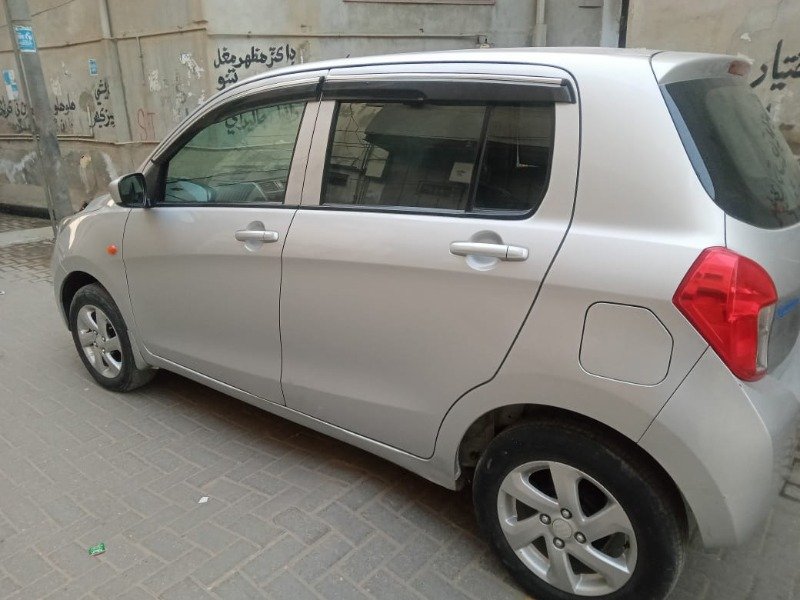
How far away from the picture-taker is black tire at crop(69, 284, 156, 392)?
11.8 feet

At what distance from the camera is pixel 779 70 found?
624 cm

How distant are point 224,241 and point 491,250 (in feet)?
4.50

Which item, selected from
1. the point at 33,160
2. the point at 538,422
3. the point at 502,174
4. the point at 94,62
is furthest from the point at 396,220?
the point at 33,160

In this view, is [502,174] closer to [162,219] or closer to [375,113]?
[375,113]

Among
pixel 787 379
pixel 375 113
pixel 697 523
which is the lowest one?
pixel 697 523

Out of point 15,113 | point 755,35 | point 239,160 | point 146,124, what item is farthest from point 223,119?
point 15,113

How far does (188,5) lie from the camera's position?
8.06 metres

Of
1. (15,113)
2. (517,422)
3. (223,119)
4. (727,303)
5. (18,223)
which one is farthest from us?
(15,113)

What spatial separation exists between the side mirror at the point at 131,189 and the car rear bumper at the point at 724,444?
2684 mm

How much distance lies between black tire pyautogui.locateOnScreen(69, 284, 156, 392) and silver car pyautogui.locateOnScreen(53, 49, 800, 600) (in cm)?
94

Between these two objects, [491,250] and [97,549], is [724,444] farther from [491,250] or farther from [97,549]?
[97,549]

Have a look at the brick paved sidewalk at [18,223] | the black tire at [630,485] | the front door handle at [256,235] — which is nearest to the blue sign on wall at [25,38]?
the brick paved sidewalk at [18,223]

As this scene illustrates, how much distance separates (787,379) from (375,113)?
172 centimetres

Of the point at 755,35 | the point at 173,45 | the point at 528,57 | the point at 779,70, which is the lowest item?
the point at 779,70
